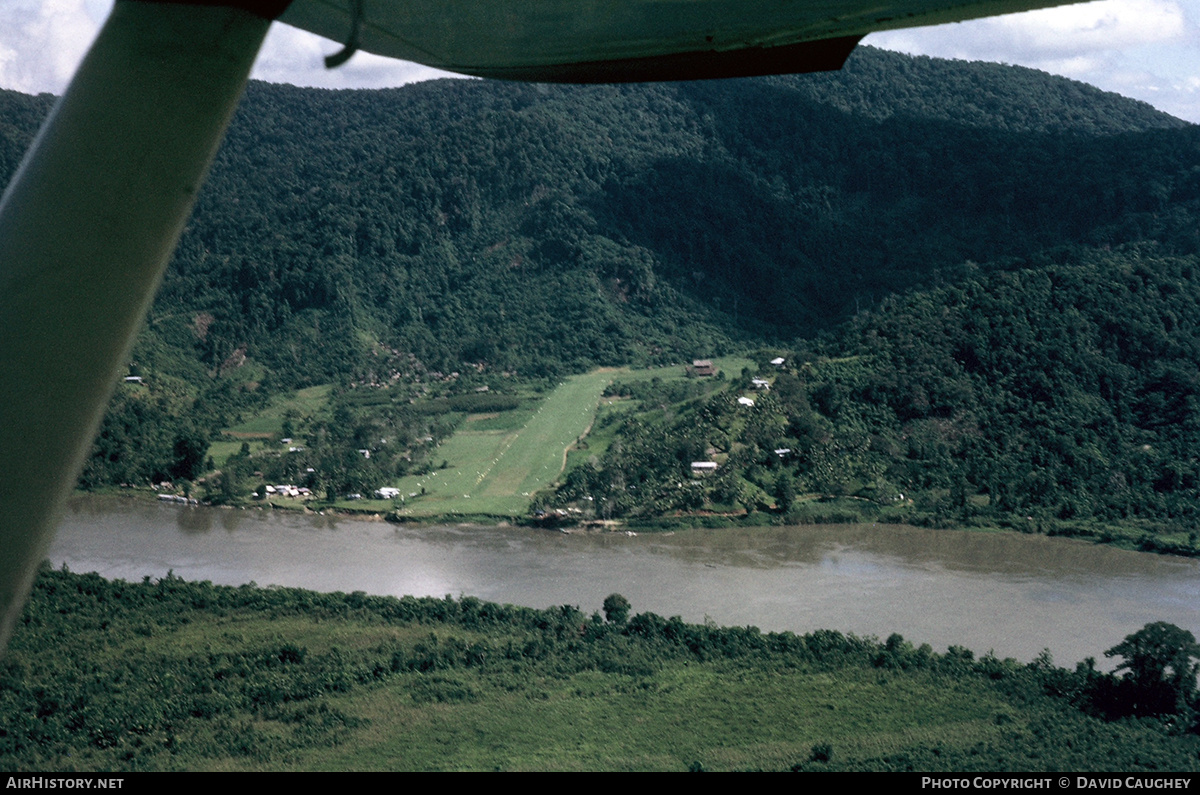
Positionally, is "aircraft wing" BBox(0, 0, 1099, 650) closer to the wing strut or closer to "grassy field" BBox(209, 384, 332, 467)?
the wing strut

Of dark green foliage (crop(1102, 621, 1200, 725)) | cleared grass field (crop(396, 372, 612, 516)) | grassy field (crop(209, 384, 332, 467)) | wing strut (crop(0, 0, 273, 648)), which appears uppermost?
wing strut (crop(0, 0, 273, 648))

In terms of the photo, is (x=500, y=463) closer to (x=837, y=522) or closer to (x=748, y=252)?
(x=837, y=522)

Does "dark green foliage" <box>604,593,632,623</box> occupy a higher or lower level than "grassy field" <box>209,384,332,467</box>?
higher

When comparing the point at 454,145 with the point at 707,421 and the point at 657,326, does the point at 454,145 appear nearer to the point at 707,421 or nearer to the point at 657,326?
the point at 657,326

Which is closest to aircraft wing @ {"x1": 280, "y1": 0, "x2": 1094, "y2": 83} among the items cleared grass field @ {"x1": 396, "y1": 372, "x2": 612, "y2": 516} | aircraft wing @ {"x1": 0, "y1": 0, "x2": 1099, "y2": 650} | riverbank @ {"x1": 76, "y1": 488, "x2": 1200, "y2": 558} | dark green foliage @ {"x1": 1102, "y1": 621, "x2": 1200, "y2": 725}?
aircraft wing @ {"x1": 0, "y1": 0, "x2": 1099, "y2": 650}

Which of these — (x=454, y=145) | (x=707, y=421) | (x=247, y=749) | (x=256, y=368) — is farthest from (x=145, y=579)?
(x=454, y=145)

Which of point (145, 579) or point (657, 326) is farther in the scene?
point (657, 326)

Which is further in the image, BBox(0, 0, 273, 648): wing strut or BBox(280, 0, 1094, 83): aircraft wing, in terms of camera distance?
BBox(280, 0, 1094, 83): aircraft wing
